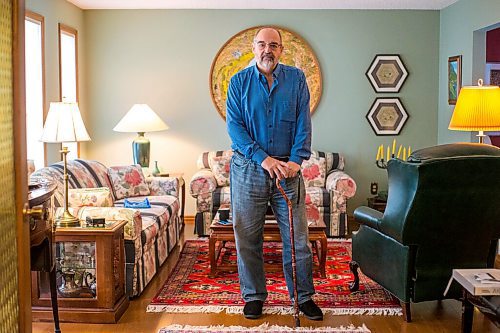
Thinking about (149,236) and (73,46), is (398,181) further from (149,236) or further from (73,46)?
(73,46)

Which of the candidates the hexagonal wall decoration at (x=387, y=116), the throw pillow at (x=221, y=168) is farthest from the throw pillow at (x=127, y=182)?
the hexagonal wall decoration at (x=387, y=116)

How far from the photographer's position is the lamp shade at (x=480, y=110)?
427 cm

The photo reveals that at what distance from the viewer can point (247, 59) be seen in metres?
6.79

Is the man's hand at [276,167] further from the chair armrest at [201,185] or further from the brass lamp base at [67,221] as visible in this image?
the chair armrest at [201,185]

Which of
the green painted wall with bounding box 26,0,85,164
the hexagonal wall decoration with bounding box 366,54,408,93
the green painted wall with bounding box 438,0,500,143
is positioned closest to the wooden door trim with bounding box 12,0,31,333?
the green painted wall with bounding box 26,0,85,164

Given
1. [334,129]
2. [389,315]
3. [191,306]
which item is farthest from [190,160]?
[389,315]

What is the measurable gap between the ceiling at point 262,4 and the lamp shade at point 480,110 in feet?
7.44

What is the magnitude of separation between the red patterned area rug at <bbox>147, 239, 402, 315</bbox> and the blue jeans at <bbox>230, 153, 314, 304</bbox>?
317 mm

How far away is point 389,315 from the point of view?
368cm

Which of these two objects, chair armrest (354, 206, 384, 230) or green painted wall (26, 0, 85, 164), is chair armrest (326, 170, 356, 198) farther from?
green painted wall (26, 0, 85, 164)

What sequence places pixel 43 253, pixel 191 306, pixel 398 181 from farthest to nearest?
1. pixel 191 306
2. pixel 398 181
3. pixel 43 253

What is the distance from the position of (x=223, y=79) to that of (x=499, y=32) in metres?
3.11

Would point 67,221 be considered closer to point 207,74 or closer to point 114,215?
point 114,215

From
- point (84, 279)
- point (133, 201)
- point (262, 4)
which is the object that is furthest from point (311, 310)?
point (262, 4)
